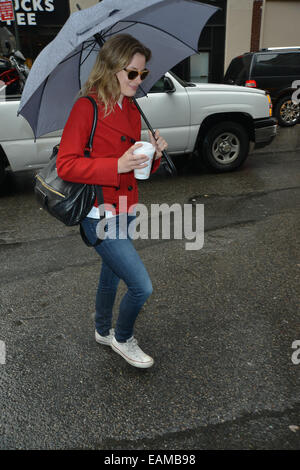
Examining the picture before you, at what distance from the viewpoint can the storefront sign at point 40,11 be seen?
14.1 metres

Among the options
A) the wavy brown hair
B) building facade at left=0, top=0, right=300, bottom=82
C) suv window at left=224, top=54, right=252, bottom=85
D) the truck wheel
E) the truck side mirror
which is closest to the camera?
the wavy brown hair

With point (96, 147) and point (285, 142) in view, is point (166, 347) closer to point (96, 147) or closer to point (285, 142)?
point (96, 147)

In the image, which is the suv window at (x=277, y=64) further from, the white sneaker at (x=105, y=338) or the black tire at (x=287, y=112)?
the white sneaker at (x=105, y=338)

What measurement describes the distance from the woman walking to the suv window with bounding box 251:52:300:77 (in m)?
9.98

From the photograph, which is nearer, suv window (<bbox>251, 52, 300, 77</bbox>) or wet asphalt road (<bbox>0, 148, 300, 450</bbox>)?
wet asphalt road (<bbox>0, 148, 300, 450</bbox>)

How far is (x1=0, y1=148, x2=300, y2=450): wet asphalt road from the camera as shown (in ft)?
7.44

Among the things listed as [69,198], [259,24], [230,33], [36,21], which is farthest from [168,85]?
[259,24]

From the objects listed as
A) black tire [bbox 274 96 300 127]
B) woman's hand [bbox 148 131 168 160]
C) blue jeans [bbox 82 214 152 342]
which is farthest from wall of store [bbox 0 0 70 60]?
blue jeans [bbox 82 214 152 342]

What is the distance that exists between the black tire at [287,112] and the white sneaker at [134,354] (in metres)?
10.4

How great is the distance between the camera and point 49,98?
8.14ft

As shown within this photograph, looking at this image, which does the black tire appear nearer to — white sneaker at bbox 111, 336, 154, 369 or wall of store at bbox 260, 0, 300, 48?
wall of store at bbox 260, 0, 300, 48

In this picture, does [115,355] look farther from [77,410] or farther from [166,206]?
[166,206]

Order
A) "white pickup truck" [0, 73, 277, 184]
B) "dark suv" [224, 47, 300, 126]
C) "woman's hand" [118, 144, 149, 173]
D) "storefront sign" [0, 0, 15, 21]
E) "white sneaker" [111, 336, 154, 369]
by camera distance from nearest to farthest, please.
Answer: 1. "woman's hand" [118, 144, 149, 173]
2. "white sneaker" [111, 336, 154, 369]
3. "white pickup truck" [0, 73, 277, 184]
4. "storefront sign" [0, 0, 15, 21]
5. "dark suv" [224, 47, 300, 126]

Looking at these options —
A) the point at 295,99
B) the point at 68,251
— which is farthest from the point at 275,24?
the point at 68,251
